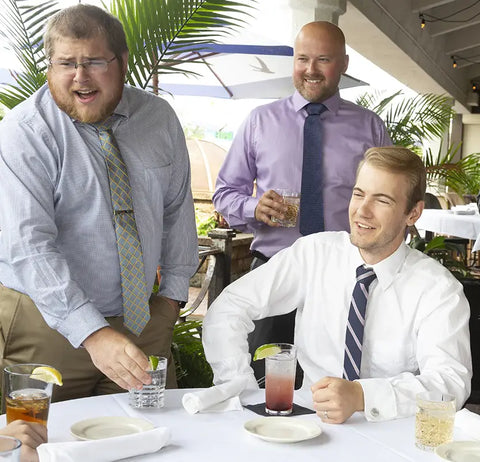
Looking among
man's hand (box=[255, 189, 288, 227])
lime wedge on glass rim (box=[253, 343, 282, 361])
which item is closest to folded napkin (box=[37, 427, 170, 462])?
lime wedge on glass rim (box=[253, 343, 282, 361])

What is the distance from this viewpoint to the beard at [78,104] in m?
2.17

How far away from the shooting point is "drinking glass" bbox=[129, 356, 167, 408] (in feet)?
5.82

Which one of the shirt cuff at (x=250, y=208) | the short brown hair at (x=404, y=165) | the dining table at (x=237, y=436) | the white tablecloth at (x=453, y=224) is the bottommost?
the dining table at (x=237, y=436)

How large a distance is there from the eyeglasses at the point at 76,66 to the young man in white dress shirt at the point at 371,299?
74 cm

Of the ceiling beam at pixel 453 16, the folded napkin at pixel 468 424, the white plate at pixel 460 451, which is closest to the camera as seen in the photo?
the white plate at pixel 460 451

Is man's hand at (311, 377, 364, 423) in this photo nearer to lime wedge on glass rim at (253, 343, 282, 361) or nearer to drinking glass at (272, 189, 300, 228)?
lime wedge on glass rim at (253, 343, 282, 361)

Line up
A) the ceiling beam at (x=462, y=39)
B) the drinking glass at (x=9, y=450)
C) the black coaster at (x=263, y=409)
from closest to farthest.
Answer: the drinking glass at (x=9, y=450)
the black coaster at (x=263, y=409)
the ceiling beam at (x=462, y=39)

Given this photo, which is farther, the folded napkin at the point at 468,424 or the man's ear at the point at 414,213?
the man's ear at the point at 414,213

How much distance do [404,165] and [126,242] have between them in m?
0.83

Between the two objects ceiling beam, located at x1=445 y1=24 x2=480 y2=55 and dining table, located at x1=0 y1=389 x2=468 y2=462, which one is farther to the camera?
ceiling beam, located at x1=445 y1=24 x2=480 y2=55

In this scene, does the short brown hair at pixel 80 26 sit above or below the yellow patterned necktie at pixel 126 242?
above

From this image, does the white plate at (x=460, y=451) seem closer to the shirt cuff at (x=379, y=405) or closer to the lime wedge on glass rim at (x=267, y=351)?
the shirt cuff at (x=379, y=405)

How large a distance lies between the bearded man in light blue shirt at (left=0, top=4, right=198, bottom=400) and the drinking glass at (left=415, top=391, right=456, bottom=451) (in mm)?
697

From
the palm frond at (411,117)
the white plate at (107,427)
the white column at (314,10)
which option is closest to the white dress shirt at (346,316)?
the white plate at (107,427)
